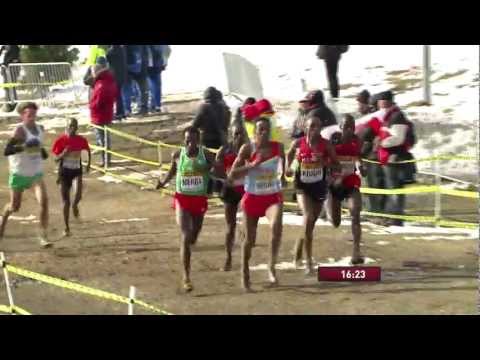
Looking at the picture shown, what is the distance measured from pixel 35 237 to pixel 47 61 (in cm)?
1416

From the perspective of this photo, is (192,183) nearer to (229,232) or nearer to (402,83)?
(229,232)

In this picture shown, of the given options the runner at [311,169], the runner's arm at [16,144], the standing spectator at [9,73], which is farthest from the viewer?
the standing spectator at [9,73]

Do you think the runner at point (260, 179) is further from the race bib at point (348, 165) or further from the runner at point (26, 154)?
the runner at point (26, 154)

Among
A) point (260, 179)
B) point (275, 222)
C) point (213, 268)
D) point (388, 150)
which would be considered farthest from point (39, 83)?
point (275, 222)

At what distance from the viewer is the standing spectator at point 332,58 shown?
16031 mm

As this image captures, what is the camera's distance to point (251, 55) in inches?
942

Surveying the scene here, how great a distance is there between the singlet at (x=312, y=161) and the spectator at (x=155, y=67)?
11.0 metres

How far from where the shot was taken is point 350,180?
9445mm

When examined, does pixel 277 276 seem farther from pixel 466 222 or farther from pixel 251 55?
→ pixel 251 55

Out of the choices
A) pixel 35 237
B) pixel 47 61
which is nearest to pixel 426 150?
pixel 35 237

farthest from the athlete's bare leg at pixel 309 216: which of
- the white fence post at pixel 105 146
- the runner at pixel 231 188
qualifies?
the white fence post at pixel 105 146

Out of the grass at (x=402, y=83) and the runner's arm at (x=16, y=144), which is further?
the grass at (x=402, y=83)

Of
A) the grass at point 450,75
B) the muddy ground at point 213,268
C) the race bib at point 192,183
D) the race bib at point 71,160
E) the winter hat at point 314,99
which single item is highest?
the winter hat at point 314,99

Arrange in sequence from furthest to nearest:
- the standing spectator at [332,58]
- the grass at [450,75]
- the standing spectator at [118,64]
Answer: the grass at [450,75]
the standing spectator at [118,64]
the standing spectator at [332,58]
